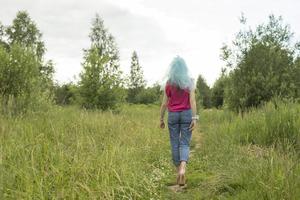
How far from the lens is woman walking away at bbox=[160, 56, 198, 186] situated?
795cm

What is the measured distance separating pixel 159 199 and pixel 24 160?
6.22 feet

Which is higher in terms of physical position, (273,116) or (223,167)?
(273,116)

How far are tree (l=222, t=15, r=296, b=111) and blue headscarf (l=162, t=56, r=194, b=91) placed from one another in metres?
11.2

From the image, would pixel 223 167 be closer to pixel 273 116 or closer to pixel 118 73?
pixel 273 116

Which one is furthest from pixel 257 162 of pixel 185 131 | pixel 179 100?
pixel 179 100

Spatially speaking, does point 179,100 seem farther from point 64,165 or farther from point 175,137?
point 64,165

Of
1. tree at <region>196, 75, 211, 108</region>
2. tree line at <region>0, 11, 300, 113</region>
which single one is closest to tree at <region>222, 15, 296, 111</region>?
tree line at <region>0, 11, 300, 113</region>

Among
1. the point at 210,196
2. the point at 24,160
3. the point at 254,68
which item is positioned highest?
the point at 254,68

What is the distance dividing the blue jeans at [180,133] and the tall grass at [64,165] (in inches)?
19.1

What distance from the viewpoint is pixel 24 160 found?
5.97 metres

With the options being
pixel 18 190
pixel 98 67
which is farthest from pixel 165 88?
pixel 98 67

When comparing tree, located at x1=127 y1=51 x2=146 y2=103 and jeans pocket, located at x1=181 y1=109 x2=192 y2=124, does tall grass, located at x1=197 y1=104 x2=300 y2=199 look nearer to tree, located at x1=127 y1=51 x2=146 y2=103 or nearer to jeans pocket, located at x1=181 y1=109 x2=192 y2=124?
jeans pocket, located at x1=181 y1=109 x2=192 y2=124

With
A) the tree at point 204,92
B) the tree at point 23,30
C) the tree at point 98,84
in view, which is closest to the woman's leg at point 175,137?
the tree at point 98,84

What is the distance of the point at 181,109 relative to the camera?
7.96m
